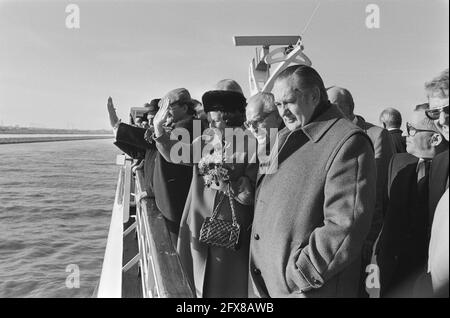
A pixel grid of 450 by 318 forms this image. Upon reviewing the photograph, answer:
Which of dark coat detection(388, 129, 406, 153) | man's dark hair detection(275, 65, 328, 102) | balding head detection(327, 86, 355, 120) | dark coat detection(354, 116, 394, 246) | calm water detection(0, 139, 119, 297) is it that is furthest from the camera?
calm water detection(0, 139, 119, 297)

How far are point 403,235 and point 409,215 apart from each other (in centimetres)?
9

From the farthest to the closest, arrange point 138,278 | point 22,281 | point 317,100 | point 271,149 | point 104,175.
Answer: point 104,175 → point 22,281 → point 138,278 → point 271,149 → point 317,100

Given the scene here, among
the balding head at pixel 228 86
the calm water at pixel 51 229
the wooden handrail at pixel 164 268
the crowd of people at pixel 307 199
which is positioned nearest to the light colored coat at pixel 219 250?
the crowd of people at pixel 307 199

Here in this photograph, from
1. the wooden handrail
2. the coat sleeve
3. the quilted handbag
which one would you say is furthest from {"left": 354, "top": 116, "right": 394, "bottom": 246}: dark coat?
the wooden handrail

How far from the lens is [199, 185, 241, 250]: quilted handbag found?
1.89 metres

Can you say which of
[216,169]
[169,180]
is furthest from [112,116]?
[216,169]

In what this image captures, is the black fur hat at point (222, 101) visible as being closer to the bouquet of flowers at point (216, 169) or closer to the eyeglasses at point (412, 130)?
the bouquet of flowers at point (216, 169)

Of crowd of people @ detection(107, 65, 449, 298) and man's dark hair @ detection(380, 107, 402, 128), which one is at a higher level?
man's dark hair @ detection(380, 107, 402, 128)

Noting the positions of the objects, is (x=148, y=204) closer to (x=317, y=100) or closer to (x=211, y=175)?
(x=211, y=175)

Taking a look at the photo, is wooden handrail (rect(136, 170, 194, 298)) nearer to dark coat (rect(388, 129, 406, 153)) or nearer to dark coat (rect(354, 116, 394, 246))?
dark coat (rect(354, 116, 394, 246))

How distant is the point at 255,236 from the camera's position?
172 centimetres

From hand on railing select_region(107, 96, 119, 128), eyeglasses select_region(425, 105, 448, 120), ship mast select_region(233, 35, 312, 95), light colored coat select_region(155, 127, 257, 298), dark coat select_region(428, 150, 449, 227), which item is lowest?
light colored coat select_region(155, 127, 257, 298)
